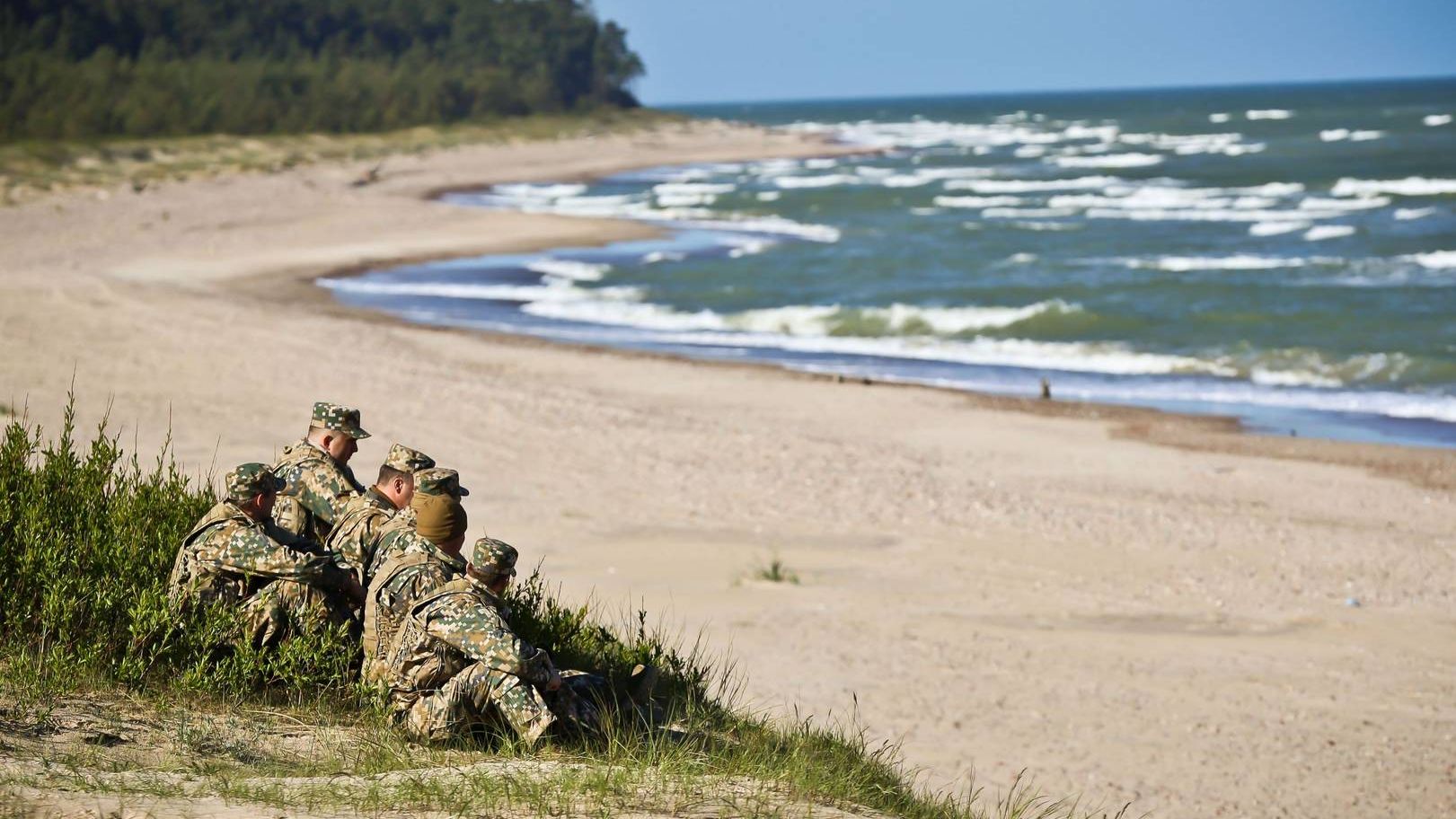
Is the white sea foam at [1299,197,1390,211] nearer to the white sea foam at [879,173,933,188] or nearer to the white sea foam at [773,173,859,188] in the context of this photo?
the white sea foam at [879,173,933,188]

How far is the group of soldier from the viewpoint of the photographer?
5422 millimetres

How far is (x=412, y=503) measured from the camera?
5.71 metres

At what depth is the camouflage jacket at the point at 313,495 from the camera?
695 cm

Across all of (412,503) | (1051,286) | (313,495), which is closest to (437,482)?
(412,503)

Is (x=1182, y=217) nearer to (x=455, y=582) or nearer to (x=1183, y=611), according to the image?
(x=1183, y=611)

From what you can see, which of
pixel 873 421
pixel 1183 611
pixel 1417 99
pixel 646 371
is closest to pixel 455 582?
pixel 1183 611

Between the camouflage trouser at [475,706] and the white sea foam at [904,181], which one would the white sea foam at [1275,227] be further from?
the camouflage trouser at [475,706]

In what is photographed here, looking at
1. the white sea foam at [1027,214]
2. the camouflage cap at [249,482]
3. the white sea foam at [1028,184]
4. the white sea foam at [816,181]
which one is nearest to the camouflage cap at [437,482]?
the camouflage cap at [249,482]

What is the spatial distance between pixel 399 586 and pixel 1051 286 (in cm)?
2526

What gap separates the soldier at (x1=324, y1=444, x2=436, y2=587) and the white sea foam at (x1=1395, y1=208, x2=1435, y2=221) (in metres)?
39.5

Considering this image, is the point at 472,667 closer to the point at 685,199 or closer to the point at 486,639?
the point at 486,639

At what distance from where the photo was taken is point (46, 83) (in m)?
67.2

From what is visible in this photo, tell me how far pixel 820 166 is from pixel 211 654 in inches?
2735

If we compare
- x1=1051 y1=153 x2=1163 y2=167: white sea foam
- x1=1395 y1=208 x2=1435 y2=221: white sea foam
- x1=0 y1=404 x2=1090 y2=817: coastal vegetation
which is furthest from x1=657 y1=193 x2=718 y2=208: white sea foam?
x1=0 y1=404 x2=1090 y2=817: coastal vegetation
